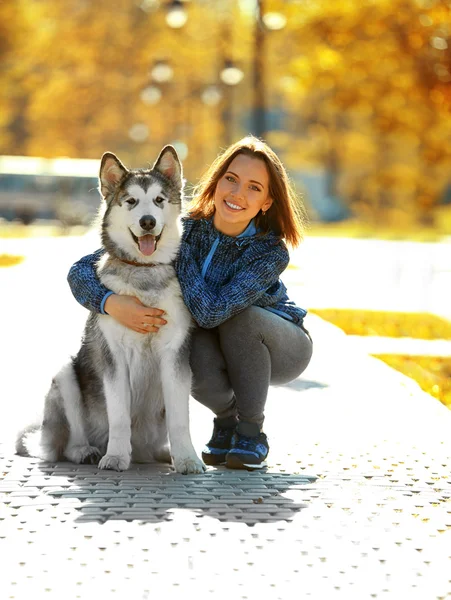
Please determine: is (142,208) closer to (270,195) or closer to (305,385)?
(270,195)

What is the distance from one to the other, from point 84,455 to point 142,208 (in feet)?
4.13

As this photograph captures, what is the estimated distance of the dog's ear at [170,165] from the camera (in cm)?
545

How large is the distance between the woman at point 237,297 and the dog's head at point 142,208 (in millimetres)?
177

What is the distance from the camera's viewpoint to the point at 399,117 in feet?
132

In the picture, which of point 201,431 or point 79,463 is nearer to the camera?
point 79,463

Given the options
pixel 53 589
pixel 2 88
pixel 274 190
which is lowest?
pixel 53 589

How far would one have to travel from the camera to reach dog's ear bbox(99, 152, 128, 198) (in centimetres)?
536

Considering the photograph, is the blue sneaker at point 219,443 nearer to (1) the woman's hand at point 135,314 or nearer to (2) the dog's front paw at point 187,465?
(2) the dog's front paw at point 187,465

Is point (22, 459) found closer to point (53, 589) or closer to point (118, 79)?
point (53, 589)

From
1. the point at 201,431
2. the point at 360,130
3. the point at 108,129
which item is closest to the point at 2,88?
the point at 108,129

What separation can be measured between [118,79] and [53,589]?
161 feet

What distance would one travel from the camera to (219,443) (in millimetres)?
5777

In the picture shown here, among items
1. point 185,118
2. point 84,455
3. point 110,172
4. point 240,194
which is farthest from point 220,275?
point 185,118

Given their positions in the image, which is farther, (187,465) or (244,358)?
(244,358)
